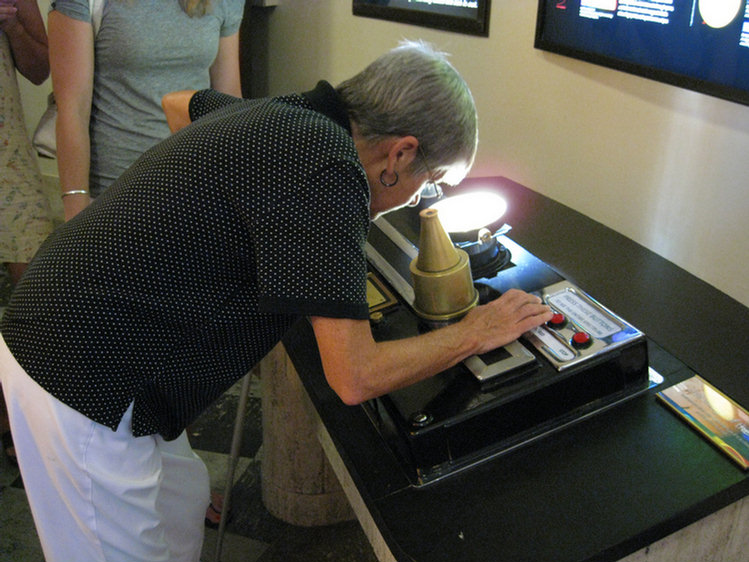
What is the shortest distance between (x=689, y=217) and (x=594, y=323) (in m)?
0.53

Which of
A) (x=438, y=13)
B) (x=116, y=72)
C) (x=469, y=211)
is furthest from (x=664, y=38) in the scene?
(x=116, y=72)

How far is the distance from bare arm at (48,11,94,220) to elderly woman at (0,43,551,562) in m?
0.52

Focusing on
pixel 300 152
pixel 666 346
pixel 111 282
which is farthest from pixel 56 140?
pixel 666 346

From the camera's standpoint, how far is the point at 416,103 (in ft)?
3.02

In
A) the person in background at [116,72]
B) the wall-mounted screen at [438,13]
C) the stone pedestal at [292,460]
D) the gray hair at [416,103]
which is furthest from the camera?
the wall-mounted screen at [438,13]

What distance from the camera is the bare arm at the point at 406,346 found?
840 millimetres

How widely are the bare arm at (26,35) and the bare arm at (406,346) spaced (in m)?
1.31

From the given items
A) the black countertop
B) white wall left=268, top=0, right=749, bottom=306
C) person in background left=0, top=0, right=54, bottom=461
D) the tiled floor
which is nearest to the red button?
the black countertop

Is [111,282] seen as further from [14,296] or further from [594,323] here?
[594,323]

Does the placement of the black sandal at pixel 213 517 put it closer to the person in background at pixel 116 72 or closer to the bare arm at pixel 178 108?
the person in background at pixel 116 72

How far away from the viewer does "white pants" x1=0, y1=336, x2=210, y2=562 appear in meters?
0.99

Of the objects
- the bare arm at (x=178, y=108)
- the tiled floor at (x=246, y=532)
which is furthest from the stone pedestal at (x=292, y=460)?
the bare arm at (x=178, y=108)

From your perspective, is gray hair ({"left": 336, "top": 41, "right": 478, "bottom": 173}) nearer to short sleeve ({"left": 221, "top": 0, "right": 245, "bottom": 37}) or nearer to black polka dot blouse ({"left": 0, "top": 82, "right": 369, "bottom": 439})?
black polka dot blouse ({"left": 0, "top": 82, "right": 369, "bottom": 439})

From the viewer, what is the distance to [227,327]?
37.2 inches
